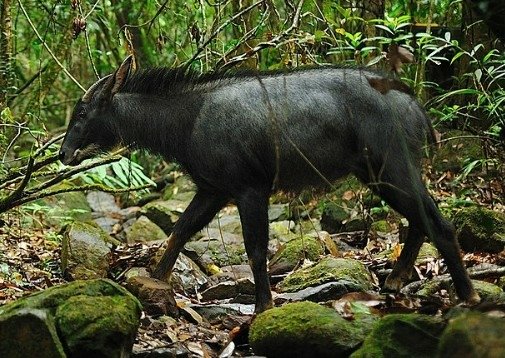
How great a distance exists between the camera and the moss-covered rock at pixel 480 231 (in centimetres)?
816

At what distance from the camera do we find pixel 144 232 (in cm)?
1130

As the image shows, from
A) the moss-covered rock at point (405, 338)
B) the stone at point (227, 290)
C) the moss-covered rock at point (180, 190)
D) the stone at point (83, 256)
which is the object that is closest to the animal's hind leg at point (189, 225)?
the stone at point (227, 290)

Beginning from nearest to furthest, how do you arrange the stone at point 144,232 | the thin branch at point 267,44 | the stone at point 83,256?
the thin branch at point 267,44
the stone at point 83,256
the stone at point 144,232

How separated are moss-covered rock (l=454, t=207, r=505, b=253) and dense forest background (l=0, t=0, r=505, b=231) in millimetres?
475

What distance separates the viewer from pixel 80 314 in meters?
5.07

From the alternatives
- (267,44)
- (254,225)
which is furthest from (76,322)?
(267,44)

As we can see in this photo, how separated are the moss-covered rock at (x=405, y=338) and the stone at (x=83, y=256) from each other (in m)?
3.55

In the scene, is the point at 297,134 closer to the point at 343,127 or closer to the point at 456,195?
the point at 343,127

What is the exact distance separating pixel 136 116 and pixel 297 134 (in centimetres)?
154

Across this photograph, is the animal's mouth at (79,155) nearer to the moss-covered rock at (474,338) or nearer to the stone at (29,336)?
the stone at (29,336)

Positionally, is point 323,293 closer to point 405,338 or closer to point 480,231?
point 405,338

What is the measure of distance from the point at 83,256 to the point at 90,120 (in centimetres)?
132

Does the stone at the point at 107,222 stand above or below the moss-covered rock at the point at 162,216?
below

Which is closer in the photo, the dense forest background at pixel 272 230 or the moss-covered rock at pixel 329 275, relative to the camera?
the dense forest background at pixel 272 230
